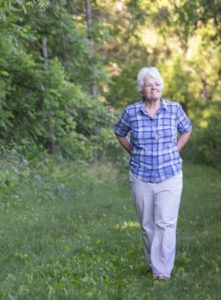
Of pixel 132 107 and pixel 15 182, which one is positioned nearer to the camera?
pixel 132 107

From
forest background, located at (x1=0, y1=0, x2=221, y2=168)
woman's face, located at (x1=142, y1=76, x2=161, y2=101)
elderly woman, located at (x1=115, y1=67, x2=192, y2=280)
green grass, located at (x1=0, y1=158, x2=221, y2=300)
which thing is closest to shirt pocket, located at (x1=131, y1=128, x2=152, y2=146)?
elderly woman, located at (x1=115, y1=67, x2=192, y2=280)

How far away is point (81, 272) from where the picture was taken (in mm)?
7426

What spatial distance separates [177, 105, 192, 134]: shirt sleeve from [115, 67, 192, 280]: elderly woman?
13mm

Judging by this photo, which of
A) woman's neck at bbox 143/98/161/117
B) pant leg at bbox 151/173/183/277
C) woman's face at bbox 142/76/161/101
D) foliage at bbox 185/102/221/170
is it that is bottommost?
foliage at bbox 185/102/221/170

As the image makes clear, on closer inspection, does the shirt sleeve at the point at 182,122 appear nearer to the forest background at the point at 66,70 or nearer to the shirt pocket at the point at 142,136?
the shirt pocket at the point at 142,136

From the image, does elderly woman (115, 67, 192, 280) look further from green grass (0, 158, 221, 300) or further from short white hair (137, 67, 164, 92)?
green grass (0, 158, 221, 300)

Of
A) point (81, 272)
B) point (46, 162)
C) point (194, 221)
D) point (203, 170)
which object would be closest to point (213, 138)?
point (203, 170)

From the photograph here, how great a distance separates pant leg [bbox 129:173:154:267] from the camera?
23.3 feet

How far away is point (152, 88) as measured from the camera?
7023 mm

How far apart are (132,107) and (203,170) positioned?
22994mm

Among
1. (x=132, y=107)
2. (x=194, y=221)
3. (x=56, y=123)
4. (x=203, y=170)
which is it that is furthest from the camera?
(x=203, y=170)

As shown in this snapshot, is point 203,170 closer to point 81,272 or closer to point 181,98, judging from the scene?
point 181,98

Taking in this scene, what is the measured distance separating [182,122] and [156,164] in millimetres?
593

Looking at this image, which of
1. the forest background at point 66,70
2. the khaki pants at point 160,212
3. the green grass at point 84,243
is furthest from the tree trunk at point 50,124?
the khaki pants at point 160,212
